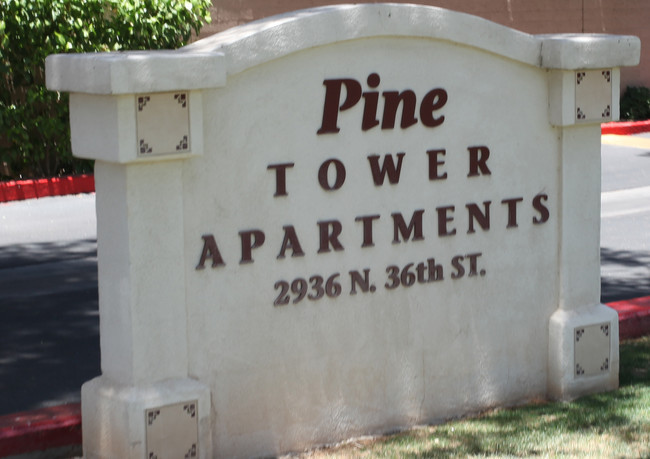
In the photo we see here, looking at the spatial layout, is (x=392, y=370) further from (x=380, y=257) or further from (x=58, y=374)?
(x=58, y=374)

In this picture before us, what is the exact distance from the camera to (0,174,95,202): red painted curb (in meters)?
13.8


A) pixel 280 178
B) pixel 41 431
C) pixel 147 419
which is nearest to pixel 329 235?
pixel 280 178

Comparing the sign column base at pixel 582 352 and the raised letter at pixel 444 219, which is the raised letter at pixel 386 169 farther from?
the sign column base at pixel 582 352

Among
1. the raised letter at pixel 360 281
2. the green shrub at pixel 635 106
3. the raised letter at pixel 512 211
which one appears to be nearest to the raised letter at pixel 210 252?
the raised letter at pixel 360 281

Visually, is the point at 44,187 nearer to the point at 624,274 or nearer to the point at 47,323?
the point at 47,323

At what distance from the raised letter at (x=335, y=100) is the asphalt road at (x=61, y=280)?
2439 mm

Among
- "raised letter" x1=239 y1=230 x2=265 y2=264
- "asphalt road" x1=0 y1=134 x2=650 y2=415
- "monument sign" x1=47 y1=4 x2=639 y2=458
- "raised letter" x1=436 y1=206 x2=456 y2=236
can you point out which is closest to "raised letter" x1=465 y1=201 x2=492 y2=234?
"monument sign" x1=47 y1=4 x2=639 y2=458

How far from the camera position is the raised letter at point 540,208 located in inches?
254

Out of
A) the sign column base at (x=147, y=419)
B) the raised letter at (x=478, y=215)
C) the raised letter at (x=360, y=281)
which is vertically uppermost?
the raised letter at (x=478, y=215)

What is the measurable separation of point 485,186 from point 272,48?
5.02ft

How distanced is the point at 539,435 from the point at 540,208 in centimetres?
131

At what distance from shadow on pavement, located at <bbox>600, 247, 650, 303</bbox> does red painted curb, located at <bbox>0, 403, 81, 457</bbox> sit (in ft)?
16.8

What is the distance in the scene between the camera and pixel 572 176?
652cm

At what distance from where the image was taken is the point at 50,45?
14.2 meters
